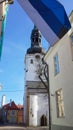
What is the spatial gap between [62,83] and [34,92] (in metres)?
28.9

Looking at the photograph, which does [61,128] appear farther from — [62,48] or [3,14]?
[3,14]

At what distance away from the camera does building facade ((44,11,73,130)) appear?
10741mm

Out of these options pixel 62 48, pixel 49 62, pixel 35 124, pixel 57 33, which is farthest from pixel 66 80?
pixel 35 124

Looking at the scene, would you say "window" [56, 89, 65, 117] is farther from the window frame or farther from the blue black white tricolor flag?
the blue black white tricolor flag

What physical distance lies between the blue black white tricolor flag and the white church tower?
27.8 m

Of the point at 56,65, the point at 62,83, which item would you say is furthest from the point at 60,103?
the point at 56,65

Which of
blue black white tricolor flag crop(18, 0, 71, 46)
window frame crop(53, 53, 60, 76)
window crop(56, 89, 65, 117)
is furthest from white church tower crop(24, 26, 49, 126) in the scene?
blue black white tricolor flag crop(18, 0, 71, 46)

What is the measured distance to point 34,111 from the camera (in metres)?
38.5

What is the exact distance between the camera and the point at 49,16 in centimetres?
617

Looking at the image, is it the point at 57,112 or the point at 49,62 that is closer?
the point at 57,112

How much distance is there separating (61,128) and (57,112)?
120 cm

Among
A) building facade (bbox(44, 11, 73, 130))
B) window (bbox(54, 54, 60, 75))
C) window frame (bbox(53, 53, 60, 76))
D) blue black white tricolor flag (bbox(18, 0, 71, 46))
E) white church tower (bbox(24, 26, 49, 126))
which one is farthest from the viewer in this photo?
white church tower (bbox(24, 26, 49, 126))

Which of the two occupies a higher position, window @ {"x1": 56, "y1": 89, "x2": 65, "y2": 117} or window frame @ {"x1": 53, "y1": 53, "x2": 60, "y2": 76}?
window frame @ {"x1": 53, "y1": 53, "x2": 60, "y2": 76}

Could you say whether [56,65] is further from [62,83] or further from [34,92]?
[34,92]
